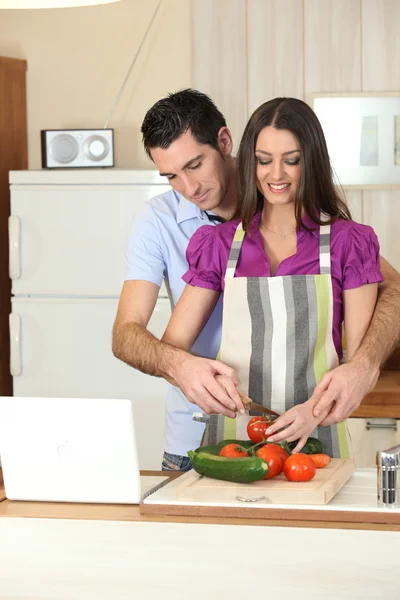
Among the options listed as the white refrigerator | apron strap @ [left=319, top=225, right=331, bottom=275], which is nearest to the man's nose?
apron strap @ [left=319, top=225, right=331, bottom=275]

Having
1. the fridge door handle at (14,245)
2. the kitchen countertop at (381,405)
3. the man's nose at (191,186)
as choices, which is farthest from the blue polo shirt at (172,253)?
the fridge door handle at (14,245)

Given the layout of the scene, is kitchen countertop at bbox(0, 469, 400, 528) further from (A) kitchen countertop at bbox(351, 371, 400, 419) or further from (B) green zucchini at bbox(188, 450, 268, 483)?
(A) kitchen countertop at bbox(351, 371, 400, 419)

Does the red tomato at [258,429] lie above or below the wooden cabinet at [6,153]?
below

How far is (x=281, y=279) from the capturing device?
2.00 metres

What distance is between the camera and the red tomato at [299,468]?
5.36 feet

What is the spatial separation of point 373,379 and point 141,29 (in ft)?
10.8

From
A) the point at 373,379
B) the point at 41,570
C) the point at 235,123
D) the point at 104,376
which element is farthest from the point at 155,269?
the point at 235,123

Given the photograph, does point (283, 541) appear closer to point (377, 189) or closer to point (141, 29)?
point (377, 189)

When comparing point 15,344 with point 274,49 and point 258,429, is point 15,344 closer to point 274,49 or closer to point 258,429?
point 274,49

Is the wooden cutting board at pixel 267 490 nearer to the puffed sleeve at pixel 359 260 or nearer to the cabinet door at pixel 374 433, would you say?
the puffed sleeve at pixel 359 260

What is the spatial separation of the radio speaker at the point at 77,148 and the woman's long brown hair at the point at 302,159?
2.45 meters

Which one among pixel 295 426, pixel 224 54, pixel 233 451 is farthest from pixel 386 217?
pixel 233 451

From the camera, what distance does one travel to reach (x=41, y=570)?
1604 mm

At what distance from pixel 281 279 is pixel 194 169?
0.34 meters
